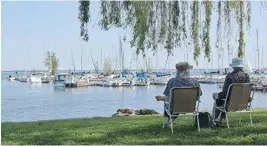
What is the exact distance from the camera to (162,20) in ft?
26.5

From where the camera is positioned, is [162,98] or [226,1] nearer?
[162,98]

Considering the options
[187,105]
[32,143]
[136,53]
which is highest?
[136,53]

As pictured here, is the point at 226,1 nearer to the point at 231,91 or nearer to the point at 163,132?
the point at 231,91

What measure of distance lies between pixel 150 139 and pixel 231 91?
1521mm

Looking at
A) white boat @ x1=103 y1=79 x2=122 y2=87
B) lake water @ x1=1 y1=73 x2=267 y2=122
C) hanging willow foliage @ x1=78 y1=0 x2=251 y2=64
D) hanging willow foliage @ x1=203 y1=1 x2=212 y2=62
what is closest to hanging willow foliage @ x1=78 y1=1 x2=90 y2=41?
hanging willow foliage @ x1=78 y1=0 x2=251 y2=64

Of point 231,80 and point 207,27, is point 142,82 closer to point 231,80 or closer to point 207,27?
point 207,27

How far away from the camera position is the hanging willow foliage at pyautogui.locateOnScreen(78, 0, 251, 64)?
25.5ft

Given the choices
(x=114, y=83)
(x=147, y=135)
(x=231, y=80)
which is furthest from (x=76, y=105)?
(x=114, y=83)

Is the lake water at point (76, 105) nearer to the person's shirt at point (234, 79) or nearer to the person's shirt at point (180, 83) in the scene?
the person's shirt at point (180, 83)

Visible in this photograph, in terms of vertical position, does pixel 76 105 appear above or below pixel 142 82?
below

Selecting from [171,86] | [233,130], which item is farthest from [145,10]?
[233,130]

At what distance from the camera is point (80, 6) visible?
785 centimetres

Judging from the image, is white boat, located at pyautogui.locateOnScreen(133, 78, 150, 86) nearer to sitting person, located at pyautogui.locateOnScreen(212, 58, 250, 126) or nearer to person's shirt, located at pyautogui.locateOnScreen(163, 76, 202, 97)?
sitting person, located at pyautogui.locateOnScreen(212, 58, 250, 126)

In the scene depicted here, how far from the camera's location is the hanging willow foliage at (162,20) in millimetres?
7773
